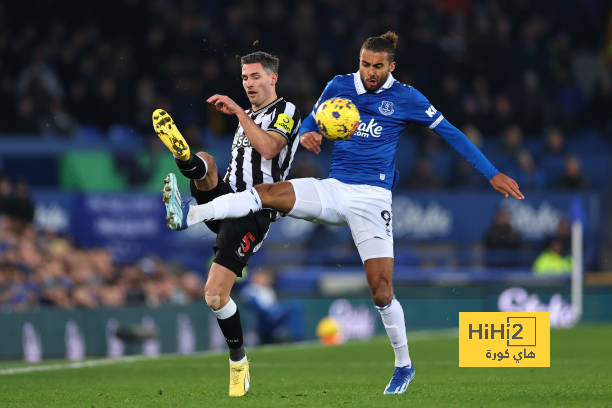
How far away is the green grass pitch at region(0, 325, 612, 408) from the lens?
305 inches

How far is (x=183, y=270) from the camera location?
19.4 metres

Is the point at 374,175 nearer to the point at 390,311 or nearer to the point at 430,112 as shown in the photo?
the point at 430,112

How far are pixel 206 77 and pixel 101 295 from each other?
4.67 meters

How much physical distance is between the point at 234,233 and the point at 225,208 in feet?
1.78

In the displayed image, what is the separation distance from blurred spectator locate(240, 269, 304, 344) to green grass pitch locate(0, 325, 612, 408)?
315cm

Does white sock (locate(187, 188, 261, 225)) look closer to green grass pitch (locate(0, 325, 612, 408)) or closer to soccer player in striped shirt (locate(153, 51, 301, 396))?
soccer player in striped shirt (locate(153, 51, 301, 396))

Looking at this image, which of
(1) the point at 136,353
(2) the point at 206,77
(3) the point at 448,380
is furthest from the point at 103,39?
(3) the point at 448,380

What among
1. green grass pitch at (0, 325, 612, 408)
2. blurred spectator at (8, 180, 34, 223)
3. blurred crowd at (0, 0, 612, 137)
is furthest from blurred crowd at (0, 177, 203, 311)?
green grass pitch at (0, 325, 612, 408)

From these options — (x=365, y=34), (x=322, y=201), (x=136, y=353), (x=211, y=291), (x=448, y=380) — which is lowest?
(x=136, y=353)

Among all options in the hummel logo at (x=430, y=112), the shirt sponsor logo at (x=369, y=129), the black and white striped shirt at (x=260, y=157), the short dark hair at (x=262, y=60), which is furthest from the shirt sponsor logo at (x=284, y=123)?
the hummel logo at (x=430, y=112)

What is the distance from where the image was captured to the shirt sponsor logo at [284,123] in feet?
27.0

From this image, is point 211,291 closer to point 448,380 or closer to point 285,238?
point 448,380

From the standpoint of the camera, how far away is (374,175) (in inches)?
328

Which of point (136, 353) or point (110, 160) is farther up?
point (110, 160)
